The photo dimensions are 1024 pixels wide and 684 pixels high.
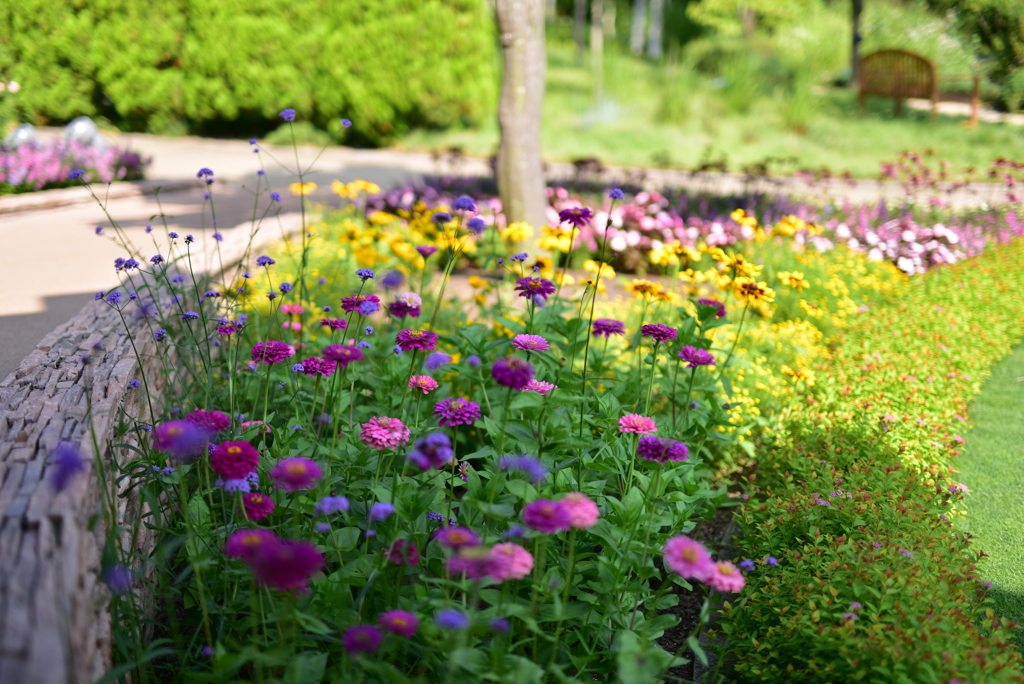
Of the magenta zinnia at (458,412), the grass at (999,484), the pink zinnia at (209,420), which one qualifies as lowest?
the grass at (999,484)

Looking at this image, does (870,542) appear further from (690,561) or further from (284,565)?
(284,565)

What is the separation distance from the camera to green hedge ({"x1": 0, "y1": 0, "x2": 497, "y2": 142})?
12.2 m

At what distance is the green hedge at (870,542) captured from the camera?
1.88 m

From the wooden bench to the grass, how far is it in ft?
38.2

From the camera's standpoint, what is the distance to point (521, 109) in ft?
18.4

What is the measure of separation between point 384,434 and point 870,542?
5.12 feet

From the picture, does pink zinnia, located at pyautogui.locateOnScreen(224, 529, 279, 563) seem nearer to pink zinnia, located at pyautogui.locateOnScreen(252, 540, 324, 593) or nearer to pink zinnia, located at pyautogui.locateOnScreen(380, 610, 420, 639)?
pink zinnia, located at pyautogui.locateOnScreen(252, 540, 324, 593)

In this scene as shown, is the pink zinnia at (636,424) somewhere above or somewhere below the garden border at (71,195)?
below

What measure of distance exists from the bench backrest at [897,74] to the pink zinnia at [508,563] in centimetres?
1553

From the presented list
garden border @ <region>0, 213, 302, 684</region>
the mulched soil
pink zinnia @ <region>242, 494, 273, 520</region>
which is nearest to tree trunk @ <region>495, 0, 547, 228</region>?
the mulched soil

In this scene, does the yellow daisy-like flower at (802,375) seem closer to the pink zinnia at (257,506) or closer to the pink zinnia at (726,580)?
the pink zinnia at (726,580)

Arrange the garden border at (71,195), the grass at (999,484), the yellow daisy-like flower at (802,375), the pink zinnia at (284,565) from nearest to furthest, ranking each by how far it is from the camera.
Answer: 1. the pink zinnia at (284,565)
2. the grass at (999,484)
3. the yellow daisy-like flower at (802,375)
4. the garden border at (71,195)

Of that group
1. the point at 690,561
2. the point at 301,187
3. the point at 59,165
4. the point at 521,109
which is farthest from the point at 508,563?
the point at 59,165

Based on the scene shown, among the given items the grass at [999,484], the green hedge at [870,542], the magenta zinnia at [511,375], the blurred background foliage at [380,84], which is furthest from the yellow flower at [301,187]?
the blurred background foliage at [380,84]
